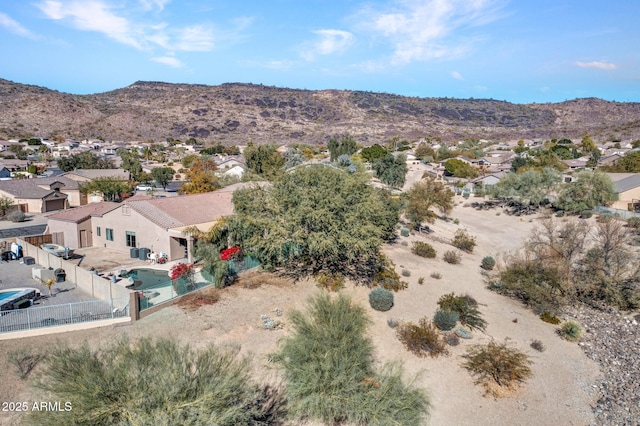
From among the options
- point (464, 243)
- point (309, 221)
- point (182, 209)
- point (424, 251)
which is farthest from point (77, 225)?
Answer: point (464, 243)

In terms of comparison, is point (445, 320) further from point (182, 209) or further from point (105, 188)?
point (105, 188)

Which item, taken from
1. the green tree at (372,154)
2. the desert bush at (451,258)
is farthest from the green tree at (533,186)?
the green tree at (372,154)

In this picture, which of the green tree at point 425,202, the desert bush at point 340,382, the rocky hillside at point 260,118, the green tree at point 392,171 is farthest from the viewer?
the rocky hillside at point 260,118

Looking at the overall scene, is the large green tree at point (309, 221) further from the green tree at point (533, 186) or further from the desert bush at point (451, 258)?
the green tree at point (533, 186)

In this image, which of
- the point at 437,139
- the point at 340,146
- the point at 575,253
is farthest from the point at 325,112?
the point at 575,253

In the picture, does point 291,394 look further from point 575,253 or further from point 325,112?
point 325,112

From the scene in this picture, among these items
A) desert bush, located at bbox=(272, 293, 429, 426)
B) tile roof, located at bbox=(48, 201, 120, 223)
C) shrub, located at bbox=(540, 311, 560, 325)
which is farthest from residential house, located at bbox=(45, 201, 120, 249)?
shrub, located at bbox=(540, 311, 560, 325)

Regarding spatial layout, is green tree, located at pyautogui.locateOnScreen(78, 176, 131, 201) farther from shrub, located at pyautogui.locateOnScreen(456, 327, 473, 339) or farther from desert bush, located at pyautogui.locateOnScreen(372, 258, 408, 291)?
shrub, located at pyautogui.locateOnScreen(456, 327, 473, 339)
